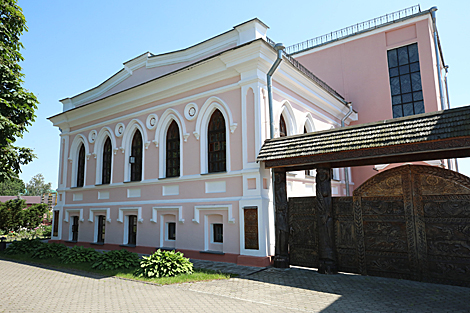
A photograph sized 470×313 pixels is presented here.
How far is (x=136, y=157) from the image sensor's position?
13.6m

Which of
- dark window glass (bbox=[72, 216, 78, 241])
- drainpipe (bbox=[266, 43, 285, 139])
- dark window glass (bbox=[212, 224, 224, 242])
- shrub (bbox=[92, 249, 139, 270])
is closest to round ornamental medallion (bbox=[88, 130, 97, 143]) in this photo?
dark window glass (bbox=[72, 216, 78, 241])

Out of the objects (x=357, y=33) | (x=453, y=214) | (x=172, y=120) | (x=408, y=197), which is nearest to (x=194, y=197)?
(x=172, y=120)

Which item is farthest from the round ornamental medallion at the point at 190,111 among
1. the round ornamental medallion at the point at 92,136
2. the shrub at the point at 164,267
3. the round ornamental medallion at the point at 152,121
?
the round ornamental medallion at the point at 92,136

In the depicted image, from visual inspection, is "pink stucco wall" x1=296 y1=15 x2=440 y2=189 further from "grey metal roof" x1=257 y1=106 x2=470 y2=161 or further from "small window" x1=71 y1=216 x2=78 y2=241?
"small window" x1=71 y1=216 x2=78 y2=241

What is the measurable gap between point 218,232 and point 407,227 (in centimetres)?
552

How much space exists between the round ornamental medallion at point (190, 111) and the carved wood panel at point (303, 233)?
469 cm

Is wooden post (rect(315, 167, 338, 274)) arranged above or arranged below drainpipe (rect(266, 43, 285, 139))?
below

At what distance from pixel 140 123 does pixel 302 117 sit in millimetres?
6470

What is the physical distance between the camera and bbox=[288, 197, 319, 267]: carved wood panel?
27.5 ft

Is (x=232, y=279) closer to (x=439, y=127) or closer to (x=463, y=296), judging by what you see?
(x=463, y=296)

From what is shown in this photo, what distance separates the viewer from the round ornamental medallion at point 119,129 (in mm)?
13966

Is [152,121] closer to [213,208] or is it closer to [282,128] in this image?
[213,208]

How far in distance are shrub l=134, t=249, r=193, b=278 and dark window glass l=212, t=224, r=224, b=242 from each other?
6.41 feet

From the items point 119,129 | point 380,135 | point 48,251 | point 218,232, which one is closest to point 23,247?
point 48,251
